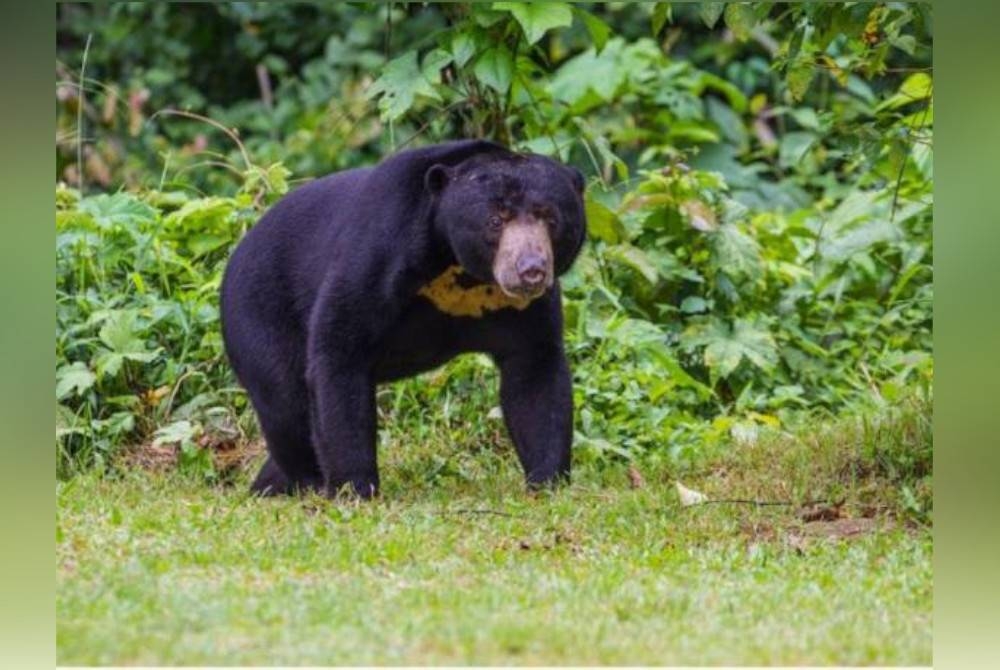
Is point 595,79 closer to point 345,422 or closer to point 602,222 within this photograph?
point 602,222

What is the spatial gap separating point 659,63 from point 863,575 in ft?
21.7

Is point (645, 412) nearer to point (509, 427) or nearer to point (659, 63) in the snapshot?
point (509, 427)

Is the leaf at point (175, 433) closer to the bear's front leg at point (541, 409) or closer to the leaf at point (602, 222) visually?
the bear's front leg at point (541, 409)

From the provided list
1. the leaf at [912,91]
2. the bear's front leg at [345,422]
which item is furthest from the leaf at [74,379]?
the leaf at [912,91]

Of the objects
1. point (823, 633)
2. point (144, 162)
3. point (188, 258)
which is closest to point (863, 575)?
point (823, 633)

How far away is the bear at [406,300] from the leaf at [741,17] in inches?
31.2

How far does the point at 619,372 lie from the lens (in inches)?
313

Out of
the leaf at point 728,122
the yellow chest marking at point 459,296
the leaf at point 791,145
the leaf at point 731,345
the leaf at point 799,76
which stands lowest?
the leaf at point 731,345

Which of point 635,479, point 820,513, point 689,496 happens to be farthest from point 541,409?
point 820,513

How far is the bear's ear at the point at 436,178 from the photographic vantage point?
20.7 feet

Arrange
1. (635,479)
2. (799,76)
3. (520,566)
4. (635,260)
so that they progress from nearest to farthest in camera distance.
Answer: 1. (520,566)
2. (799,76)
3. (635,479)
4. (635,260)

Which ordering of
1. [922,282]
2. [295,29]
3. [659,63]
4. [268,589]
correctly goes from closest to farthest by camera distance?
[268,589]
[922,282]
[659,63]
[295,29]

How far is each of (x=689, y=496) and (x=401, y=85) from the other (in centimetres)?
232
